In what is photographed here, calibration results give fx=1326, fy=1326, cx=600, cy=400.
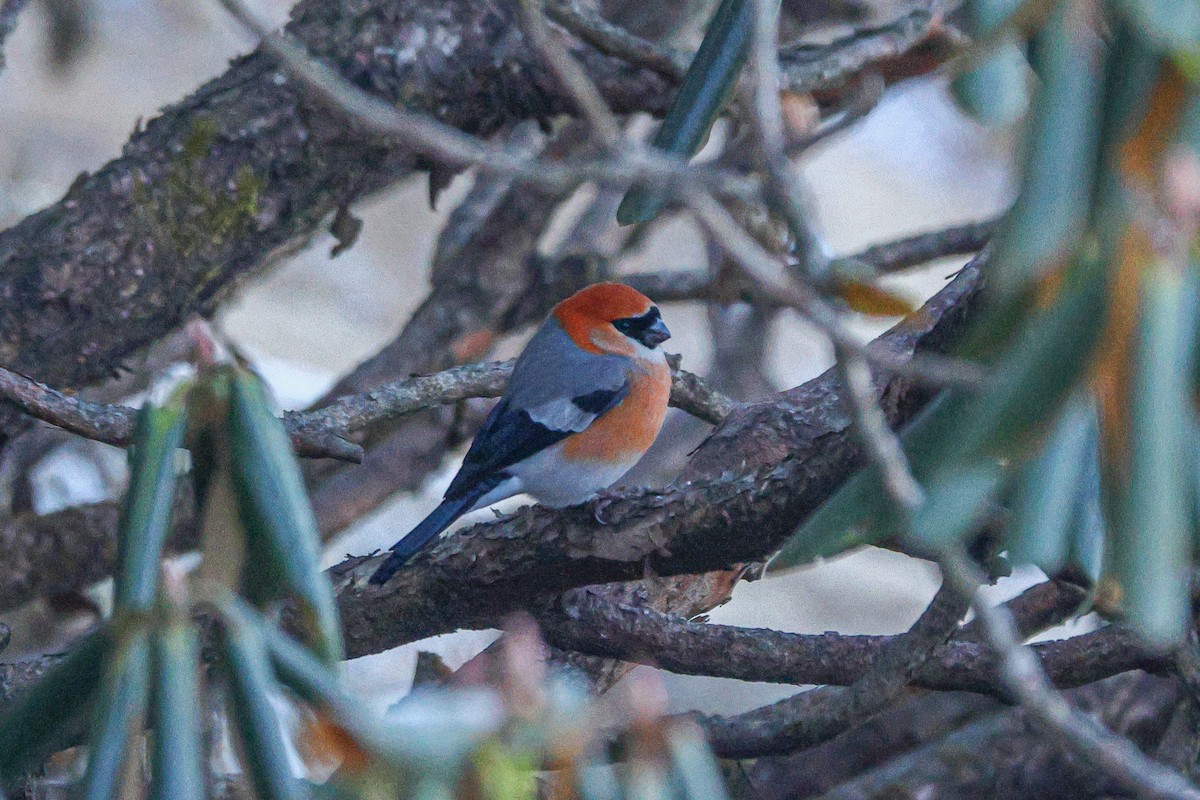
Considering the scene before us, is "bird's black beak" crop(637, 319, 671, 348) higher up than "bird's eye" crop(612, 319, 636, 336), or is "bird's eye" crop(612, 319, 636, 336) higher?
"bird's eye" crop(612, 319, 636, 336)

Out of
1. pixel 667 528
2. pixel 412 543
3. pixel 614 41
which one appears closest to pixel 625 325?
pixel 614 41

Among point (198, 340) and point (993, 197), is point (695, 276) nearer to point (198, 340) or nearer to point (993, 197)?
Answer: point (198, 340)

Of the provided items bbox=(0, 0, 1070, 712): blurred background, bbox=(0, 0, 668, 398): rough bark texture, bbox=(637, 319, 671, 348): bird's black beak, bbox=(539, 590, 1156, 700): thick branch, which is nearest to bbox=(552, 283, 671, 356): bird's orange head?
bbox=(637, 319, 671, 348): bird's black beak

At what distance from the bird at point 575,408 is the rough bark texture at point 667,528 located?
44 cm

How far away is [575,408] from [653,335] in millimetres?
395

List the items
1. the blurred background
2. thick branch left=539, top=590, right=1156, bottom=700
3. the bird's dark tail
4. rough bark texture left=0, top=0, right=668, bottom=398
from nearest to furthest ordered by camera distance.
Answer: thick branch left=539, top=590, right=1156, bottom=700 → the bird's dark tail → rough bark texture left=0, top=0, right=668, bottom=398 → the blurred background

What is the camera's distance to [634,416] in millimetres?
3783

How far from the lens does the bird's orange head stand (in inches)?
155

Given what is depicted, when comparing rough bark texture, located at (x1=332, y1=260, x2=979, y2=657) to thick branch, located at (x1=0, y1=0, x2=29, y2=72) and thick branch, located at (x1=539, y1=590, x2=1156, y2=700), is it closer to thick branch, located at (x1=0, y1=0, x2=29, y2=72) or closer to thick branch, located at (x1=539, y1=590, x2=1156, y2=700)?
thick branch, located at (x1=539, y1=590, x2=1156, y2=700)

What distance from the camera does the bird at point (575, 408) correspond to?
3.53 meters

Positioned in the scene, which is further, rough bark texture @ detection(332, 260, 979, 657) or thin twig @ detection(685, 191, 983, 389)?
rough bark texture @ detection(332, 260, 979, 657)

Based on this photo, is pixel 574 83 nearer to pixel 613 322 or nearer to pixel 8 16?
pixel 8 16

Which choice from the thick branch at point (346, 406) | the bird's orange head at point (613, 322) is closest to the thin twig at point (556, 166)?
the thick branch at point (346, 406)

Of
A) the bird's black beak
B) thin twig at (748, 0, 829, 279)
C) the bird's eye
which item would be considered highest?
the bird's eye
